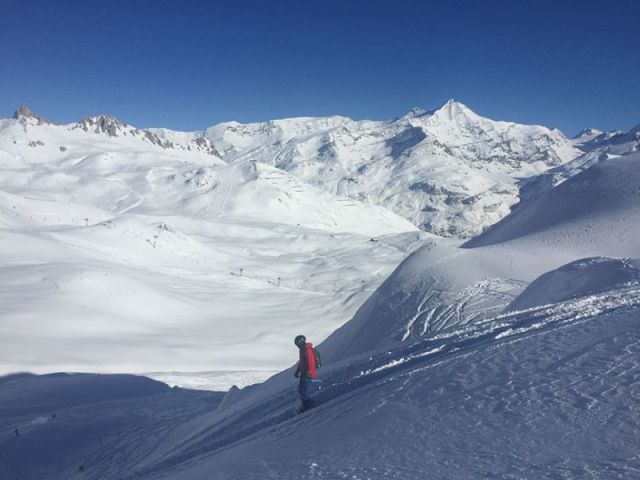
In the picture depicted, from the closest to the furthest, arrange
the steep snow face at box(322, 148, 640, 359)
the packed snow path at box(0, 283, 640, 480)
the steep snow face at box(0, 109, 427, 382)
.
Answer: the packed snow path at box(0, 283, 640, 480) → the steep snow face at box(322, 148, 640, 359) → the steep snow face at box(0, 109, 427, 382)

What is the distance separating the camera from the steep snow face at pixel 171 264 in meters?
27.3

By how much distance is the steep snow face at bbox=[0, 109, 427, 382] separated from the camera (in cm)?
2734

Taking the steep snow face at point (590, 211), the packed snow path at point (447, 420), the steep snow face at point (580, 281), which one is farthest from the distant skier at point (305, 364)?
the steep snow face at point (590, 211)

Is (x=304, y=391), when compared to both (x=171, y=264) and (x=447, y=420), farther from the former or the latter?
(x=171, y=264)

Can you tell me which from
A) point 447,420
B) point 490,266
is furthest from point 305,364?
point 490,266

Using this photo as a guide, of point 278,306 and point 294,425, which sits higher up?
point 278,306

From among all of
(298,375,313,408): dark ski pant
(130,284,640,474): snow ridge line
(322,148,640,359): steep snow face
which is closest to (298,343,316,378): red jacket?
(298,375,313,408): dark ski pant

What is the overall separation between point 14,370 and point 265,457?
1923 cm

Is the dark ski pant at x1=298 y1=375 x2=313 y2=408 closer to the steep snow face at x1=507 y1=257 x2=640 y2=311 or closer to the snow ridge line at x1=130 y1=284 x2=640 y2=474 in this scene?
the snow ridge line at x1=130 y1=284 x2=640 y2=474

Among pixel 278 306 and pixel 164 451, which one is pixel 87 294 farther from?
pixel 164 451

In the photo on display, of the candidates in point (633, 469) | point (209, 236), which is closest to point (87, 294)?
point (633, 469)

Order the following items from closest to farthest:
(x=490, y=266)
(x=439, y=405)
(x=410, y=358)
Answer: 1. (x=439, y=405)
2. (x=410, y=358)
3. (x=490, y=266)

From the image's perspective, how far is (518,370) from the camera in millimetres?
7309

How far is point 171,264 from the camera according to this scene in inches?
2514
